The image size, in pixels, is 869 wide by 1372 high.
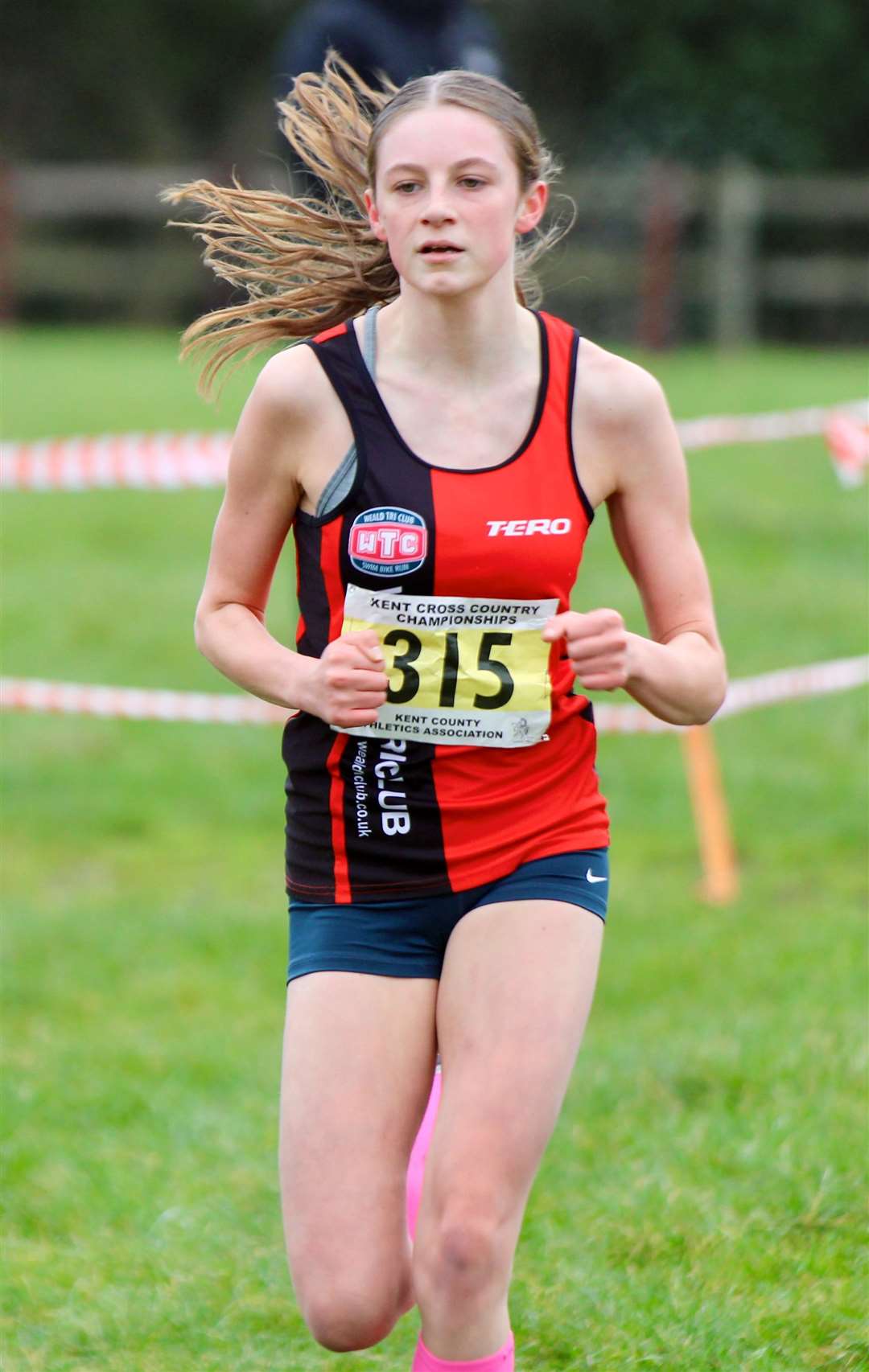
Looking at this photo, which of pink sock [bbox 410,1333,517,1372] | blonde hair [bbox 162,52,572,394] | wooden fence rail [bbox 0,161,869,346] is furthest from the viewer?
wooden fence rail [bbox 0,161,869,346]

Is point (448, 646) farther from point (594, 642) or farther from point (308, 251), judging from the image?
point (308, 251)

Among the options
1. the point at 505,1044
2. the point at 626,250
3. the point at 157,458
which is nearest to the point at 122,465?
the point at 157,458

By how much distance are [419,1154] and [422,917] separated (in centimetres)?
53

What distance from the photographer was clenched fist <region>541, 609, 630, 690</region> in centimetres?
286

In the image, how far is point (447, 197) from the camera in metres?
3.04

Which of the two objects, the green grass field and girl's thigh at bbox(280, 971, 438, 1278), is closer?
girl's thigh at bbox(280, 971, 438, 1278)

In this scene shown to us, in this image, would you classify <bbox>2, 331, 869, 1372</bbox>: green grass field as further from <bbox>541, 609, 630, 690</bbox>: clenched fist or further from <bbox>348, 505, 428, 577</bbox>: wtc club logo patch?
<bbox>348, 505, 428, 577</bbox>: wtc club logo patch

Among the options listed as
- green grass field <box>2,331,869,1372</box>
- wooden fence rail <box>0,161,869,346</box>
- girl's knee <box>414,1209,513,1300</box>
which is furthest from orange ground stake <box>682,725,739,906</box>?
wooden fence rail <box>0,161,869,346</box>

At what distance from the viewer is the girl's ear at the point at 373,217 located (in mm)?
3244

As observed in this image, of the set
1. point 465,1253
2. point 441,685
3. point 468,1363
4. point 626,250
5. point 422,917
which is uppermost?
point 626,250

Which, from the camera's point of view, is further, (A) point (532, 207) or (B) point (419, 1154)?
(B) point (419, 1154)

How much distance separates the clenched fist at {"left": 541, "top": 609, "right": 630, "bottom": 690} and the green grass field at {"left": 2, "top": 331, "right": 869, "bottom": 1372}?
4.33 feet

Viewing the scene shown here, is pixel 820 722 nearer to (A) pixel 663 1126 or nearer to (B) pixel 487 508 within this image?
(A) pixel 663 1126

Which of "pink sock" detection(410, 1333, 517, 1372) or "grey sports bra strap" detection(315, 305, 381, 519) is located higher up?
"grey sports bra strap" detection(315, 305, 381, 519)
